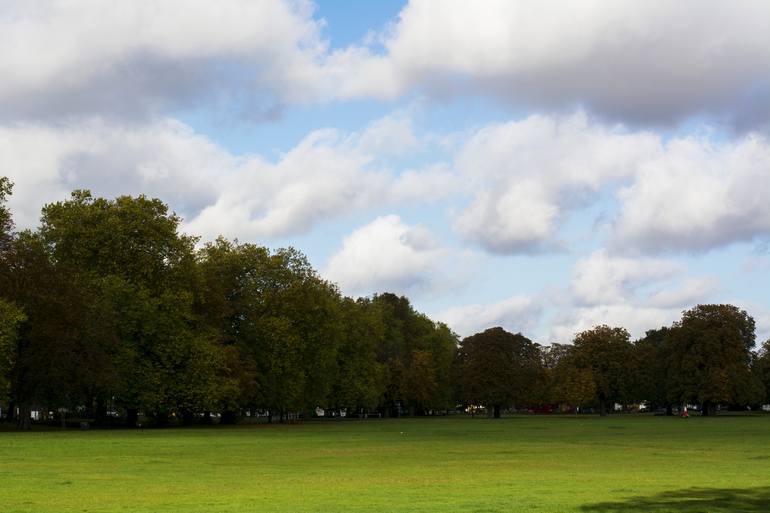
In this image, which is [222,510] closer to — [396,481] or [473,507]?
[473,507]

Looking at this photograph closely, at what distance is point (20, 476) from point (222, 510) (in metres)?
12.4

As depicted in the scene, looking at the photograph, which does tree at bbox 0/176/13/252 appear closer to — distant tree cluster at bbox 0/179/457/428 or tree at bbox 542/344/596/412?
distant tree cluster at bbox 0/179/457/428

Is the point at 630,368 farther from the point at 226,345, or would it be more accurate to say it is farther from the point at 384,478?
the point at 384,478

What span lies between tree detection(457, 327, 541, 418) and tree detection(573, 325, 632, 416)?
14.0 metres

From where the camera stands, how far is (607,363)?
15725cm

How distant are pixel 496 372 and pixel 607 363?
23.0 m

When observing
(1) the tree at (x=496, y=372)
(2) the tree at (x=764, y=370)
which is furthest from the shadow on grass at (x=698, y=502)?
(2) the tree at (x=764, y=370)

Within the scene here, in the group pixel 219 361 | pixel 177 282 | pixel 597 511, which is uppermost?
pixel 177 282

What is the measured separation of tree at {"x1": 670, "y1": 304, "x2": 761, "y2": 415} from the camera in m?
141

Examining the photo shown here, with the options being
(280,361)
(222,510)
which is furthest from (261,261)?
(222,510)

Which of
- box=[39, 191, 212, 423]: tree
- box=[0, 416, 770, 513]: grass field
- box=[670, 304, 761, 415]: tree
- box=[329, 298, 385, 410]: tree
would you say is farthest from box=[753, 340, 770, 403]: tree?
box=[0, 416, 770, 513]: grass field

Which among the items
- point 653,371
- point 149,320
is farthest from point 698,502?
point 653,371

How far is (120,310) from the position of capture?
85562 mm

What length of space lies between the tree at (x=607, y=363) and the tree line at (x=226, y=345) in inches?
10.0
